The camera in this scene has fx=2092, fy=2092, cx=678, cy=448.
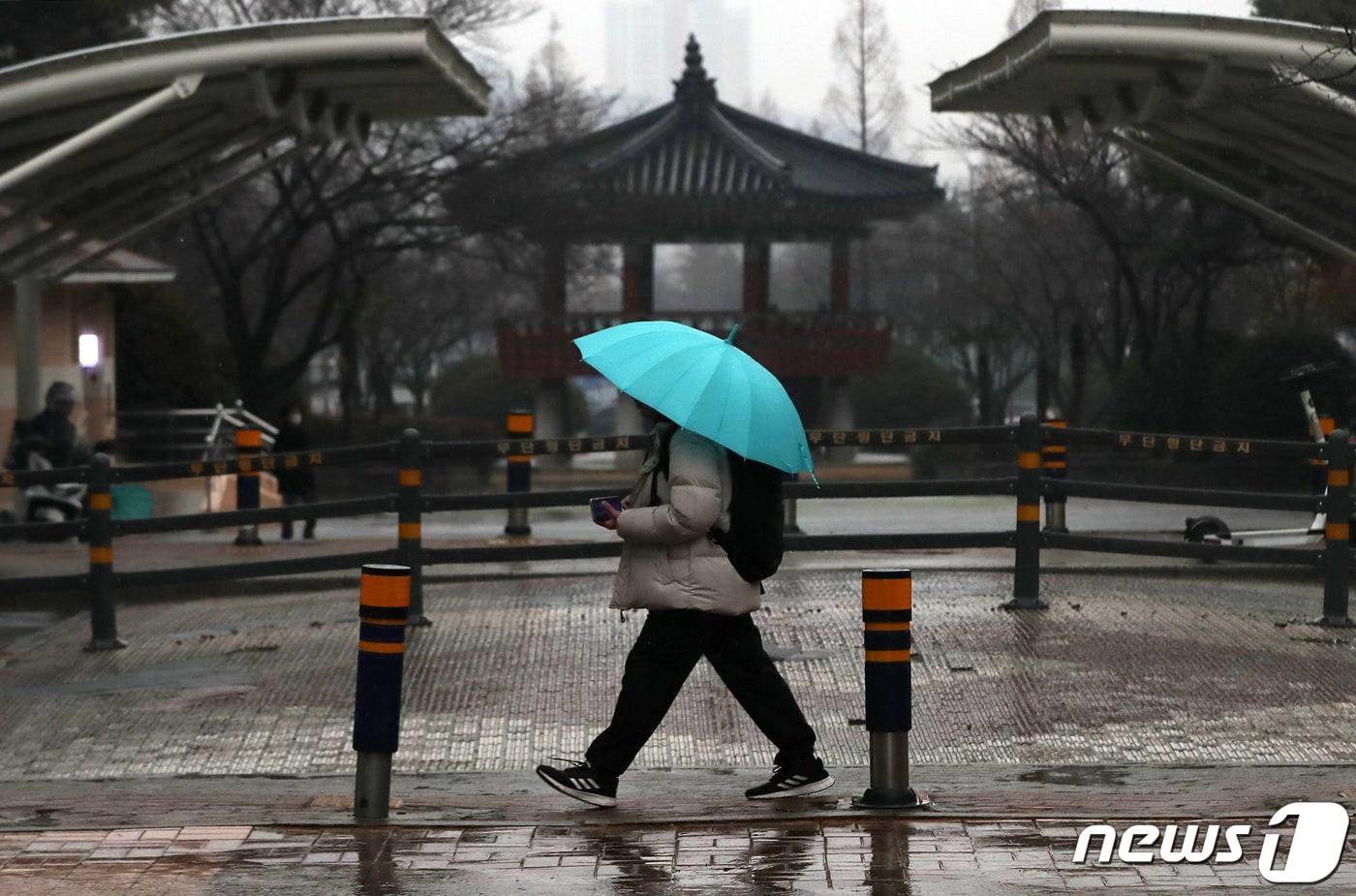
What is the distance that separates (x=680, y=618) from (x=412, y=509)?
17.3 ft

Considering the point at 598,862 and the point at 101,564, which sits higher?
the point at 101,564

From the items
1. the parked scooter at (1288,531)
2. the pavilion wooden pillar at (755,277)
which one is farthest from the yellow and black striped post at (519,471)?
the pavilion wooden pillar at (755,277)

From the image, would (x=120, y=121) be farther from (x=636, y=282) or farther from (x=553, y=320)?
(x=636, y=282)

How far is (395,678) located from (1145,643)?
5.43m

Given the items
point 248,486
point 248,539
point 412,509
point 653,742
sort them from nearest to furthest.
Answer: point 653,742
point 412,509
point 248,486
point 248,539

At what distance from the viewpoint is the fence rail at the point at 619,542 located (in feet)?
41.0

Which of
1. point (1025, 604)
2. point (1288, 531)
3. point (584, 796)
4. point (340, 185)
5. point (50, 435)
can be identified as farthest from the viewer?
point (340, 185)

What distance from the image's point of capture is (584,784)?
7.86 m

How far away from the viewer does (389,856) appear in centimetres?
705

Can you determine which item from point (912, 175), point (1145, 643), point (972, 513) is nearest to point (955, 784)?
point (1145, 643)

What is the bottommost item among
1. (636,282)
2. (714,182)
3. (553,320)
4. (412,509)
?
(412,509)

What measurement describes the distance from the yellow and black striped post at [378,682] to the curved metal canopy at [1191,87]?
8.21 meters

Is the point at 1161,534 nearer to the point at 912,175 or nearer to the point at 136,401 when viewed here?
the point at 136,401

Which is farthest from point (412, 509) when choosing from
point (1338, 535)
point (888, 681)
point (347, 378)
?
point (347, 378)
